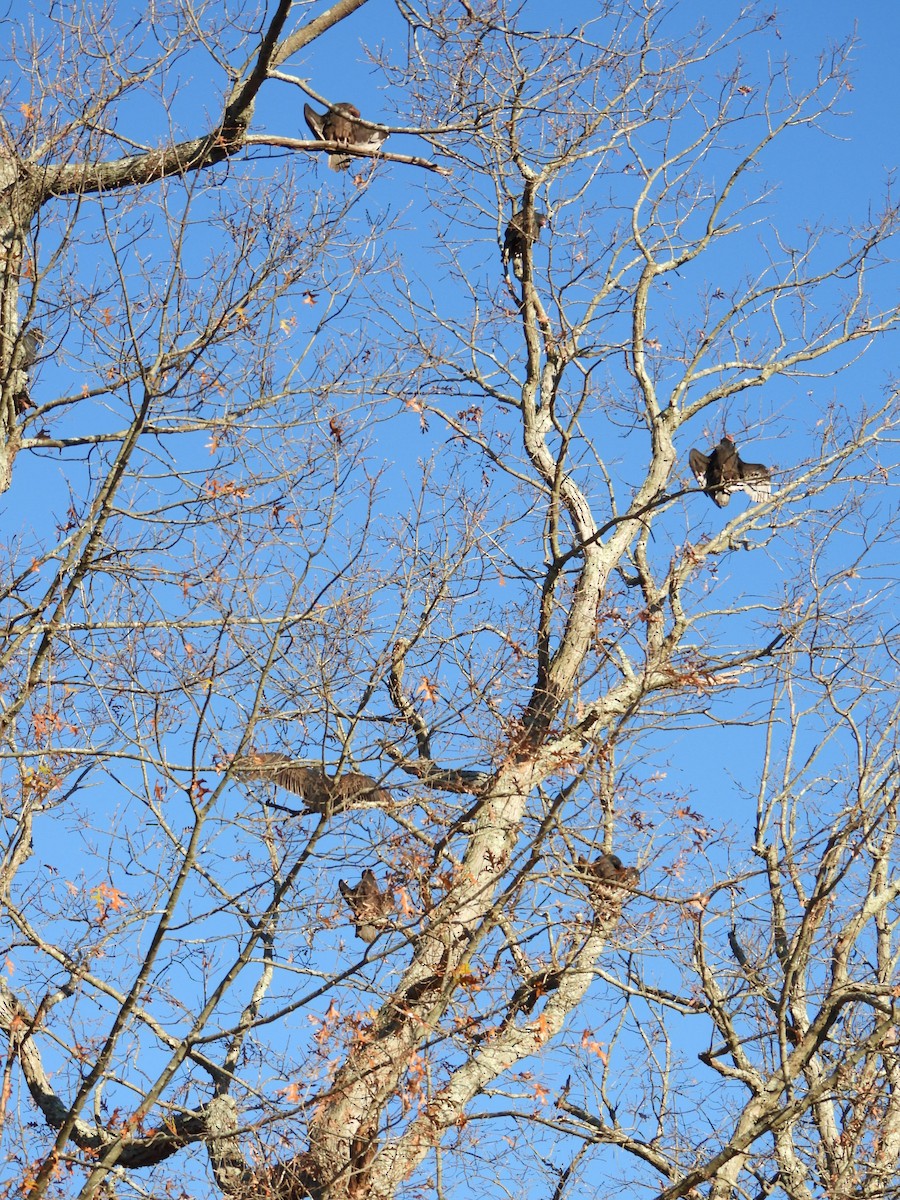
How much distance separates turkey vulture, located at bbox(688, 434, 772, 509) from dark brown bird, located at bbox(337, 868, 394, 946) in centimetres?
403

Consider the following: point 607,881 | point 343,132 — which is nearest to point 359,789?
point 607,881

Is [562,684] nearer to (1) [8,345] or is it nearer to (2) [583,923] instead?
(2) [583,923]

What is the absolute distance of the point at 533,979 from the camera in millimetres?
6301

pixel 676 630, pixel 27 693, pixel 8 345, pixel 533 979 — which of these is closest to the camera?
pixel 27 693

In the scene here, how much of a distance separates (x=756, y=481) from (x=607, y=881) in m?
3.75

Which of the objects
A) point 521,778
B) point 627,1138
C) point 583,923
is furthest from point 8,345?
point 627,1138

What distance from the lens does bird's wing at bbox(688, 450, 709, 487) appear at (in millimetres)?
9125

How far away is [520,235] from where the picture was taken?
8.44 m

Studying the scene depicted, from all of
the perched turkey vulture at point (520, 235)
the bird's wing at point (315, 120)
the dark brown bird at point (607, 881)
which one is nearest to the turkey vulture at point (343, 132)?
the bird's wing at point (315, 120)

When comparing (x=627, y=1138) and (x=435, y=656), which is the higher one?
(x=435, y=656)

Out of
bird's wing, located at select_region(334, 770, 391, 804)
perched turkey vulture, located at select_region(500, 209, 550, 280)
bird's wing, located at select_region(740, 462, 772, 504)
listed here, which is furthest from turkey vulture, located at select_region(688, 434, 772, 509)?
bird's wing, located at select_region(334, 770, 391, 804)

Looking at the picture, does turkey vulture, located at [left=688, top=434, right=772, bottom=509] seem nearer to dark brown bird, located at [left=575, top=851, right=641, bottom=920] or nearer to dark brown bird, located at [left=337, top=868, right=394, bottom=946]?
dark brown bird, located at [left=575, top=851, right=641, bottom=920]

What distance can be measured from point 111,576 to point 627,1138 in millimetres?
4146

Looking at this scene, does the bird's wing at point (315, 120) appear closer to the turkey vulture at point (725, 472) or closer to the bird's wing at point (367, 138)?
the bird's wing at point (367, 138)
